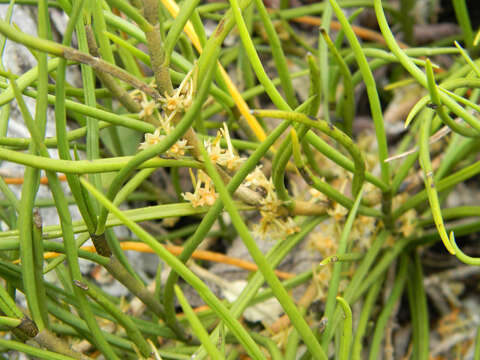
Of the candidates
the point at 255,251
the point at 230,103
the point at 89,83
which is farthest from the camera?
the point at 230,103

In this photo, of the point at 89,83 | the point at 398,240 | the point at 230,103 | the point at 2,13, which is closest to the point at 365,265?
the point at 398,240

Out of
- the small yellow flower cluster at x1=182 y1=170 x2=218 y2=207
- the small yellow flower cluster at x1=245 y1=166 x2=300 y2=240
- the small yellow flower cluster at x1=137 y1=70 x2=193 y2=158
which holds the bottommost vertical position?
the small yellow flower cluster at x1=245 y1=166 x2=300 y2=240

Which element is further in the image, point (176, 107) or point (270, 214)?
point (270, 214)

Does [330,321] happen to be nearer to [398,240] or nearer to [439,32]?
[398,240]

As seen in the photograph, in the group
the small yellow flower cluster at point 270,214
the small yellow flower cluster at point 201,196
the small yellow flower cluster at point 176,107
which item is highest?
the small yellow flower cluster at point 176,107

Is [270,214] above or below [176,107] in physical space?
below

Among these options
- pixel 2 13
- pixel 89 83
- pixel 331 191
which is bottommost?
pixel 331 191

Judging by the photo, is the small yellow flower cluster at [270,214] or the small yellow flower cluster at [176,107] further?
the small yellow flower cluster at [270,214]

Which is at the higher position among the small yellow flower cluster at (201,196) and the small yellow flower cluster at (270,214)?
the small yellow flower cluster at (201,196)
